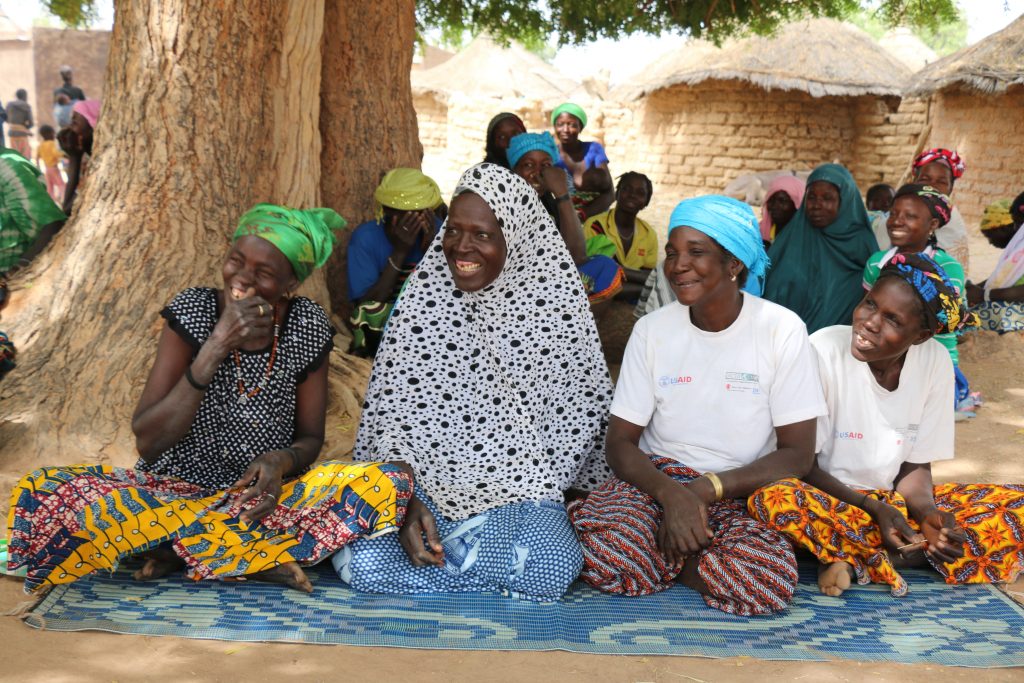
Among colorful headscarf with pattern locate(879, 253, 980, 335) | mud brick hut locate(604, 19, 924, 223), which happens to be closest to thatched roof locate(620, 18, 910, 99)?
mud brick hut locate(604, 19, 924, 223)

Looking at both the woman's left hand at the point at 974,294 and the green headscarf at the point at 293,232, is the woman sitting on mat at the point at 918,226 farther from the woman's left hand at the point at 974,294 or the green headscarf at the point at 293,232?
the green headscarf at the point at 293,232

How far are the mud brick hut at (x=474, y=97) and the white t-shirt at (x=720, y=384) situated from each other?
14.2m

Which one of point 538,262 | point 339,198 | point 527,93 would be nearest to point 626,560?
point 538,262

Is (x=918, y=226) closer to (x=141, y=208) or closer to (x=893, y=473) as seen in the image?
(x=893, y=473)

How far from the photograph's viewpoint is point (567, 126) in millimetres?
7621

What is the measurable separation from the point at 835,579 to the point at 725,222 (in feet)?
4.11

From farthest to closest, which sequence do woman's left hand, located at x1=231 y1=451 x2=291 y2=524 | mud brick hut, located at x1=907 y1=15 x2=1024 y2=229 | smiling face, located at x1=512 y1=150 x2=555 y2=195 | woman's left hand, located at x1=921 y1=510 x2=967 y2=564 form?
1. mud brick hut, located at x1=907 y1=15 x2=1024 y2=229
2. smiling face, located at x1=512 y1=150 x2=555 y2=195
3. woman's left hand, located at x1=921 y1=510 x2=967 y2=564
4. woman's left hand, located at x1=231 y1=451 x2=291 y2=524

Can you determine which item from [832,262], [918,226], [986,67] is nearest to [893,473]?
[918,226]

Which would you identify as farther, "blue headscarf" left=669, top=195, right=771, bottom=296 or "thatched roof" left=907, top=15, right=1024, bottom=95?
"thatched roof" left=907, top=15, right=1024, bottom=95

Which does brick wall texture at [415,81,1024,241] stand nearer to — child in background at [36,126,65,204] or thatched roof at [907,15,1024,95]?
thatched roof at [907,15,1024,95]

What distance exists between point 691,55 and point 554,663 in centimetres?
1580

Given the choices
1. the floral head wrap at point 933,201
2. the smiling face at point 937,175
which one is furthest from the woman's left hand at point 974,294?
the floral head wrap at point 933,201

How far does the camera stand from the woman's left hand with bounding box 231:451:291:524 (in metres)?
2.75

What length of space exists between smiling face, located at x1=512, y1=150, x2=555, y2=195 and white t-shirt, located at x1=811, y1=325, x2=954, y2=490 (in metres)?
2.65
